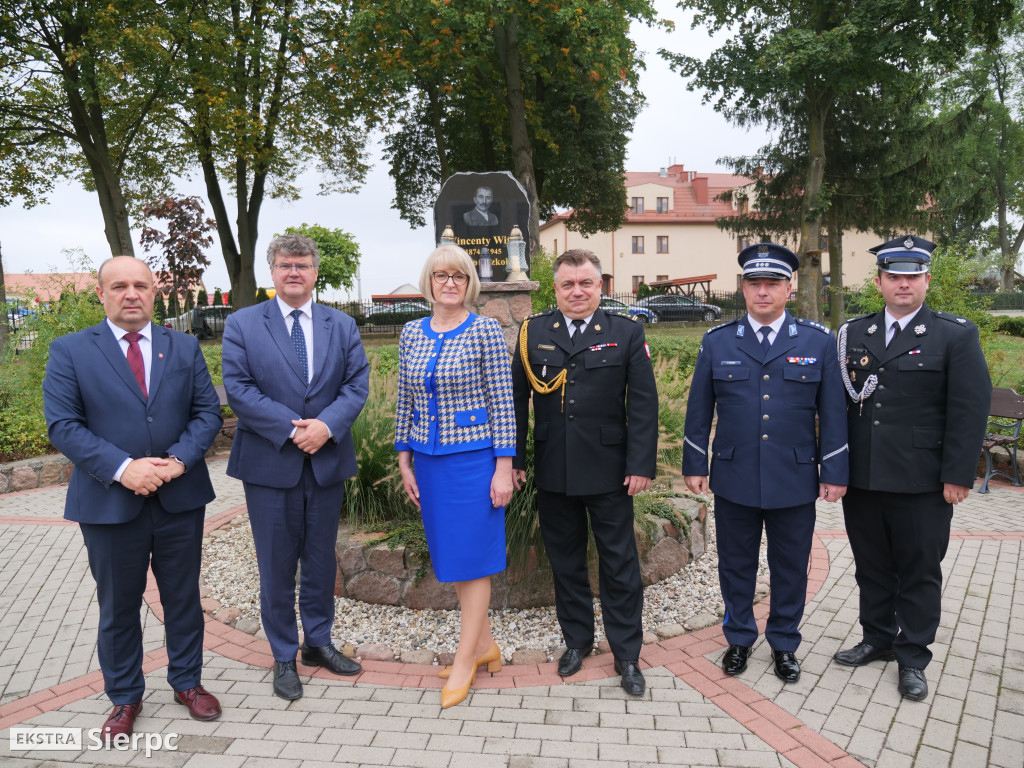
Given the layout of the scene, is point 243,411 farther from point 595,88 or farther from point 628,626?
point 595,88

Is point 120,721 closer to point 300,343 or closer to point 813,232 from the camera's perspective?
point 300,343

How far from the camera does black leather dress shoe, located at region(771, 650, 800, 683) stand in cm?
320

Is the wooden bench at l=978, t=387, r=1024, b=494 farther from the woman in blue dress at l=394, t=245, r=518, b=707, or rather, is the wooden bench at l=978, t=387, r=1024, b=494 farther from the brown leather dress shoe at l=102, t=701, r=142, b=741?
the brown leather dress shoe at l=102, t=701, r=142, b=741

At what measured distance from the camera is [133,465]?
9.00ft

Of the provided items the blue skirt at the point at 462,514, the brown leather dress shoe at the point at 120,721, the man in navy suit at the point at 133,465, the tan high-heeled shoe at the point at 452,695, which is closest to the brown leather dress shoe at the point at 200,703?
the man in navy suit at the point at 133,465

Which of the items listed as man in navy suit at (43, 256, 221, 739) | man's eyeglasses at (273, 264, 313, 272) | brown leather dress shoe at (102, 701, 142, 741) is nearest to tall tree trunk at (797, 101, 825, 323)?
man's eyeglasses at (273, 264, 313, 272)

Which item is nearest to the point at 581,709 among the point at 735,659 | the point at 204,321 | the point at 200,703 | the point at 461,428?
the point at 735,659

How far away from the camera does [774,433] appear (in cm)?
318

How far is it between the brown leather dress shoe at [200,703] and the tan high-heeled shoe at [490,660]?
1.00 m

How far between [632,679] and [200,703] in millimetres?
1913

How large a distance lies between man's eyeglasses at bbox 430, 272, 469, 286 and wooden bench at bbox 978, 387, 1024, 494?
5561 millimetres

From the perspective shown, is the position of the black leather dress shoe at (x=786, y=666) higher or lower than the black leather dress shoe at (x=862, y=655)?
higher

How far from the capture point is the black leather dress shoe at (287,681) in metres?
3.15

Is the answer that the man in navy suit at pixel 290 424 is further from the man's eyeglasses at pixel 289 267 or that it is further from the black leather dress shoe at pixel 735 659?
the black leather dress shoe at pixel 735 659
